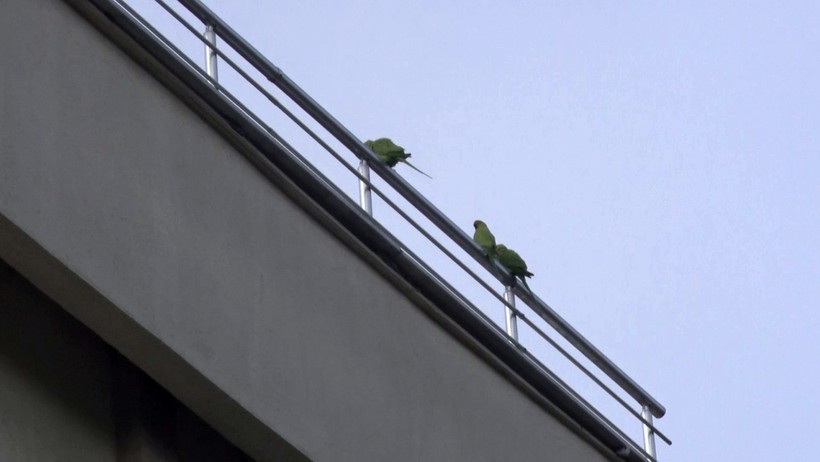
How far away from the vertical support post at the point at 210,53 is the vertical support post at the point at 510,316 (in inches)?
89.5

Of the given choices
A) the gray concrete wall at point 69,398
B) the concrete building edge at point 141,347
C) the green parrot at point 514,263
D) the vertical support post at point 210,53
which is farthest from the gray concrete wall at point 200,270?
the green parrot at point 514,263

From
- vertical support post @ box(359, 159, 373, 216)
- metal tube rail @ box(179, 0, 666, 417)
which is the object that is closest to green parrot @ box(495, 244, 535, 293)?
metal tube rail @ box(179, 0, 666, 417)

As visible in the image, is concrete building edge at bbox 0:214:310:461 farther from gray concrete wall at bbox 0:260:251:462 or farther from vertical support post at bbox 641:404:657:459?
vertical support post at bbox 641:404:657:459

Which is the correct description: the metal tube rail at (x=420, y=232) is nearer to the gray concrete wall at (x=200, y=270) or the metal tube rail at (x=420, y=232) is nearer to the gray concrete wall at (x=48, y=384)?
the gray concrete wall at (x=200, y=270)

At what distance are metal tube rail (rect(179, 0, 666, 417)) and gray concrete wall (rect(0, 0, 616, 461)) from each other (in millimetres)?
805

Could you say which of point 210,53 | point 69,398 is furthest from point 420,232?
point 69,398

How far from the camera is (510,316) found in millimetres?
8789

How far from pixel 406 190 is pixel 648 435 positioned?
2197 mm

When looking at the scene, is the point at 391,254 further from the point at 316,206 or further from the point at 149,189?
the point at 149,189

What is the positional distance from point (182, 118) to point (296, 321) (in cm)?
106

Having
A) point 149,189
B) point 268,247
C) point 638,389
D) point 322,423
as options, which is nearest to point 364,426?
point 322,423

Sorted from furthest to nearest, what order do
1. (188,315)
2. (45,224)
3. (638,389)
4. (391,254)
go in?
(638,389), (391,254), (188,315), (45,224)

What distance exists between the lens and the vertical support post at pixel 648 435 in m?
9.26

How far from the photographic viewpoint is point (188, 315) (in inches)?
258
